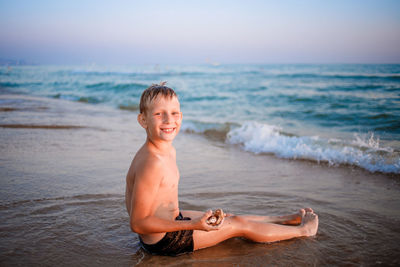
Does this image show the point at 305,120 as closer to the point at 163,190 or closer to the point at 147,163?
the point at 163,190

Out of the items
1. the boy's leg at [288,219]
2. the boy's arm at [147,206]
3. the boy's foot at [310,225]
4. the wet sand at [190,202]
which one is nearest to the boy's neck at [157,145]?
the boy's arm at [147,206]

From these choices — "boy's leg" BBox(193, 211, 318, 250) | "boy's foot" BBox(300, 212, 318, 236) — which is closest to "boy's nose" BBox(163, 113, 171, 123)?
"boy's leg" BBox(193, 211, 318, 250)

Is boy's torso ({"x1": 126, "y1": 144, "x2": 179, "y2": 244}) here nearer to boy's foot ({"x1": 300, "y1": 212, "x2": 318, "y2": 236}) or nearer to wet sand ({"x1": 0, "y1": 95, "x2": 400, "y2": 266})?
wet sand ({"x1": 0, "y1": 95, "x2": 400, "y2": 266})

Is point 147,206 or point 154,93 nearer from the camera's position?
point 147,206

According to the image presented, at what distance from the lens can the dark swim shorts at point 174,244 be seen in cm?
247

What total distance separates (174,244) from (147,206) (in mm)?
523

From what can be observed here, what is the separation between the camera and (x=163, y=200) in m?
2.40

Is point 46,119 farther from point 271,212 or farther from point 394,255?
point 394,255

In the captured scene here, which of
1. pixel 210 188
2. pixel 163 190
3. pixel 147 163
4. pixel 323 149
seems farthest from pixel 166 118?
pixel 323 149

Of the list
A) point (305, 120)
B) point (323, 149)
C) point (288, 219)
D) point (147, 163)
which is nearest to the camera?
point (147, 163)

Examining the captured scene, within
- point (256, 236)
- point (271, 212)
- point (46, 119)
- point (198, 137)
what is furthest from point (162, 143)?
point (46, 119)

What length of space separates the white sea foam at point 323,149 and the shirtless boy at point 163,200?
10.3 feet

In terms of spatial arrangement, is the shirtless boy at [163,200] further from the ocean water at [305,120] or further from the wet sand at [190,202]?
the ocean water at [305,120]

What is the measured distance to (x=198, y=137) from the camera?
7914mm
